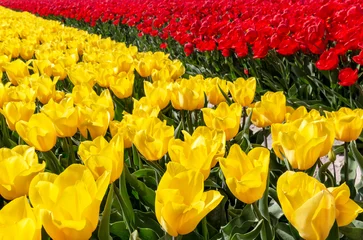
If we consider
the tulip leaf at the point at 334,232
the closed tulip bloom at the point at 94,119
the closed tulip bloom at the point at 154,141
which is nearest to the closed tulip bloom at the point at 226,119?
the closed tulip bloom at the point at 154,141

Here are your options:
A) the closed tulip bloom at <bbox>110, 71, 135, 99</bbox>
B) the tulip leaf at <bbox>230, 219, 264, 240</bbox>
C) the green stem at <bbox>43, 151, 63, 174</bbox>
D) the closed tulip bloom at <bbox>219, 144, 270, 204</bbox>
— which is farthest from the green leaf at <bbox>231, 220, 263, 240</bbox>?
the closed tulip bloom at <bbox>110, 71, 135, 99</bbox>

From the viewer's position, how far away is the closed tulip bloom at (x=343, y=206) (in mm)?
954

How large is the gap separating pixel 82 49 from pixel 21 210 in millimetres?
3428

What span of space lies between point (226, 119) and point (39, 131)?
569 millimetres

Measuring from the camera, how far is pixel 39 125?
55.8 inches

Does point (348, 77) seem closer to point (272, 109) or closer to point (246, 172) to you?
point (272, 109)

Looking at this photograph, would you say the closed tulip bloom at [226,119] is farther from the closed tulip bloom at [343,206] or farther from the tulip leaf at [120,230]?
the closed tulip bloom at [343,206]

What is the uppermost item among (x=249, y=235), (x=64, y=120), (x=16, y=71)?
(x=64, y=120)

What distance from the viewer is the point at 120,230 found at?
4.21 feet

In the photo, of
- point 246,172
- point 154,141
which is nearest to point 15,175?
point 154,141

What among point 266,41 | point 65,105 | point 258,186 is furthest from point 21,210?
point 266,41

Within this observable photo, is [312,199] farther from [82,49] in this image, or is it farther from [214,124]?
[82,49]

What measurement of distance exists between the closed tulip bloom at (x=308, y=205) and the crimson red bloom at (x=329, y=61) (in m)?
2.32

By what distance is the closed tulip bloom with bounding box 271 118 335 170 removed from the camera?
1.15 meters
